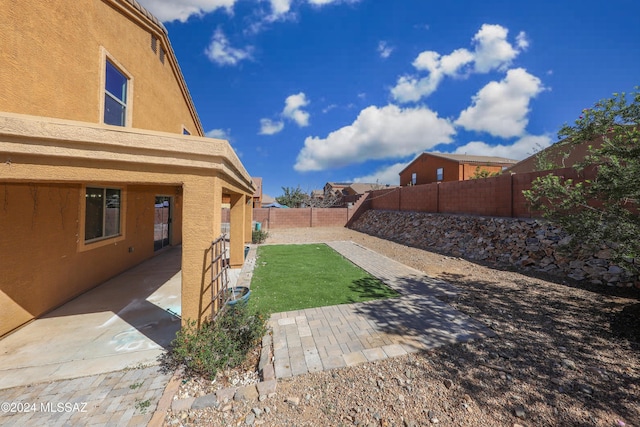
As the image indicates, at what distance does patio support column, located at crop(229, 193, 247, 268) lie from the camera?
7.36 meters

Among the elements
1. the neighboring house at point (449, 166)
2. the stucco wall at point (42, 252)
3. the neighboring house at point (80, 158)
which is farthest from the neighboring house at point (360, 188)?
the stucco wall at point (42, 252)

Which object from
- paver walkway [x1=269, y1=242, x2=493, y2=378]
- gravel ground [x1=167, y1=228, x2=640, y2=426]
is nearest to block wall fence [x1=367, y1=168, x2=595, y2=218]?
gravel ground [x1=167, y1=228, x2=640, y2=426]

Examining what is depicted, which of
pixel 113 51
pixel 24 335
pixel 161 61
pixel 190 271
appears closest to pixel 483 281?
pixel 190 271

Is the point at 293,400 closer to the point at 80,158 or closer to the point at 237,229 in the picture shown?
the point at 80,158

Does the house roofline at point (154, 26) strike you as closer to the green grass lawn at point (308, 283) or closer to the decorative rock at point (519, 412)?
the green grass lawn at point (308, 283)

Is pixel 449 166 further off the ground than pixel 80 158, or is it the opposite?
pixel 449 166

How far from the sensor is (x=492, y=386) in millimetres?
2836

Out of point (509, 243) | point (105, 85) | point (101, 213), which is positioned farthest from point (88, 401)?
point (509, 243)

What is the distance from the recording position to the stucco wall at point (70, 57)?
3.32 metres

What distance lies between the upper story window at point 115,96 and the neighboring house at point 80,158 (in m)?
0.03

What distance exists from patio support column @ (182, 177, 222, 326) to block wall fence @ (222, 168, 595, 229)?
7.58 m

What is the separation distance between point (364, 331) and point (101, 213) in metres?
7.26

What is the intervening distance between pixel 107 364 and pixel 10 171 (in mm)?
2736

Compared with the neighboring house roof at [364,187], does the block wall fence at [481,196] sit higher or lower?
lower
